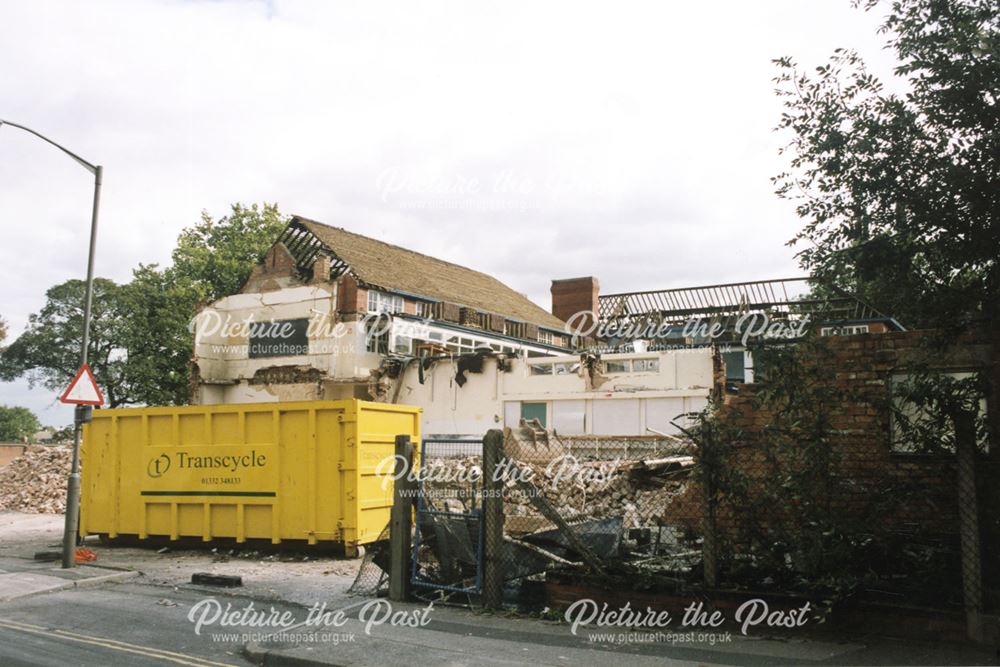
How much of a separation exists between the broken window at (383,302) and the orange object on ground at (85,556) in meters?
21.7

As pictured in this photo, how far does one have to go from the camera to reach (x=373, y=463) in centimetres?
1338

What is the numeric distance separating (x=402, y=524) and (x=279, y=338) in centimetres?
2865

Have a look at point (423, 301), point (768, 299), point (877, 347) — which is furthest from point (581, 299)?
point (877, 347)

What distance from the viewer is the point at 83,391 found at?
1323 cm

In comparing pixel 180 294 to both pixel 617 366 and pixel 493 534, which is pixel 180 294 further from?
pixel 493 534

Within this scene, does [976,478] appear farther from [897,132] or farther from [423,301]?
[423,301]

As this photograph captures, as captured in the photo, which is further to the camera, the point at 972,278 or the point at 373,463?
the point at 373,463

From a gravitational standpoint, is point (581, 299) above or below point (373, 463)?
above

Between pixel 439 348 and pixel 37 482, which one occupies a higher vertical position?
pixel 439 348

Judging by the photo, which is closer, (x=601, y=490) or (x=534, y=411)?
(x=601, y=490)

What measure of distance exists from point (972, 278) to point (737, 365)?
986 inches

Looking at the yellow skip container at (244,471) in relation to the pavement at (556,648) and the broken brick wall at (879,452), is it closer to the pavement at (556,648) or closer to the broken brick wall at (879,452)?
the pavement at (556,648)

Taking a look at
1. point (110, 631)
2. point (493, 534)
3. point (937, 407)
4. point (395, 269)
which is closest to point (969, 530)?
point (937, 407)

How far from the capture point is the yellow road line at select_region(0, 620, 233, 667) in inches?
288
